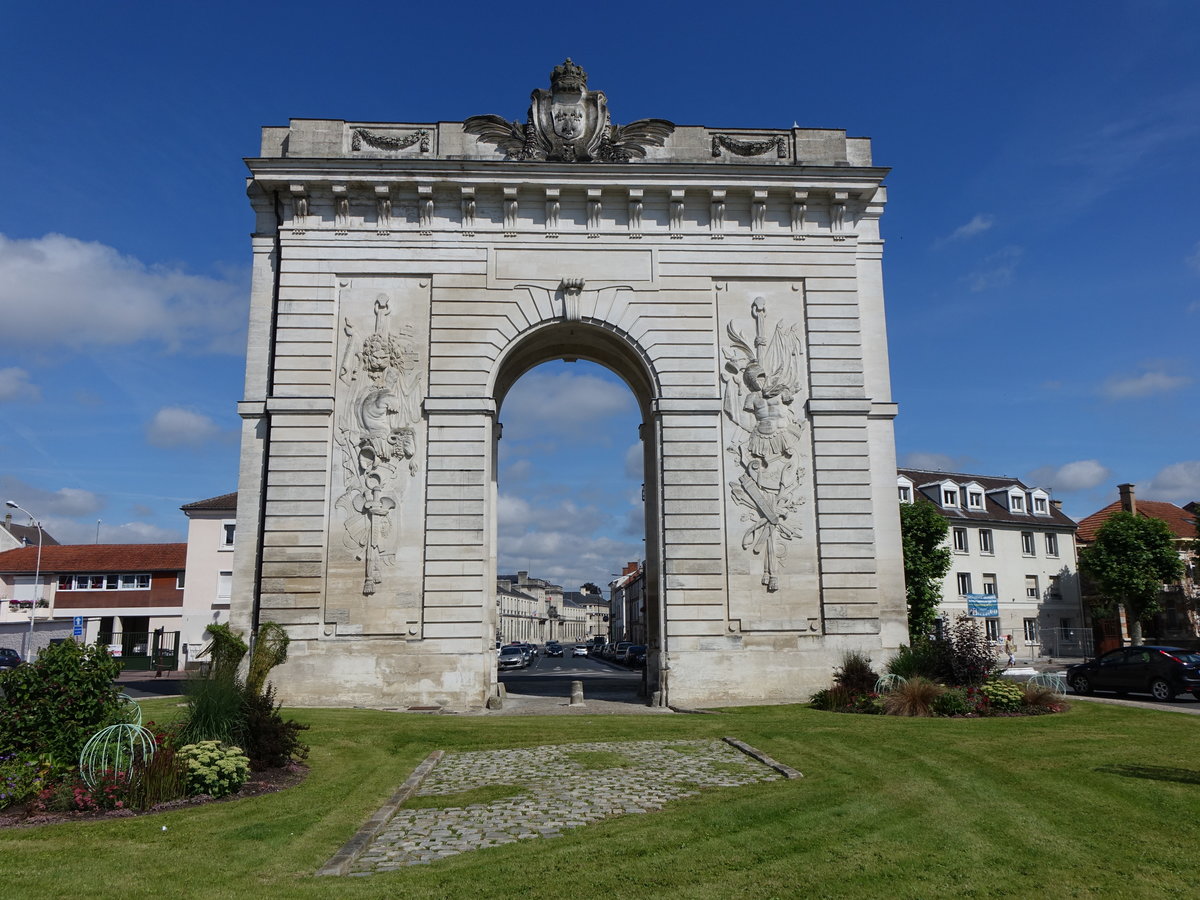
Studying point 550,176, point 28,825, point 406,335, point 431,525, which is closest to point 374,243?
point 406,335

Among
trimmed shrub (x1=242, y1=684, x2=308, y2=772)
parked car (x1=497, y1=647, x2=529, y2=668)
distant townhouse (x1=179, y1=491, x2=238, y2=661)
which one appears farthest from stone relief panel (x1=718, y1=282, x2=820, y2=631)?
distant townhouse (x1=179, y1=491, x2=238, y2=661)

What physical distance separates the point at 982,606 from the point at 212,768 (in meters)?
46.6

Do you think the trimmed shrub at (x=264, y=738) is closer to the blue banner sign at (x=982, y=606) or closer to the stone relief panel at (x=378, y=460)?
the stone relief panel at (x=378, y=460)

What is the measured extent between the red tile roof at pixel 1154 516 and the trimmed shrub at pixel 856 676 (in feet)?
143

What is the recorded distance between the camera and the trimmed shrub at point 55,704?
1005 cm

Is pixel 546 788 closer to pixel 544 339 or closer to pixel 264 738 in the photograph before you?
pixel 264 738

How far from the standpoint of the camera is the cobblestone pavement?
319 inches

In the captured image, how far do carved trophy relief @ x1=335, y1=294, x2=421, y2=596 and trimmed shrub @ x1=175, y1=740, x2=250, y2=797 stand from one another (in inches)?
424

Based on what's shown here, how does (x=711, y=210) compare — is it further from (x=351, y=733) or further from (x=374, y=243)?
(x=351, y=733)

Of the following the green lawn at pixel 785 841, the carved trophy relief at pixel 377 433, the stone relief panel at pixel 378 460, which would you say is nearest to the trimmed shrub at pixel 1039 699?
the green lawn at pixel 785 841

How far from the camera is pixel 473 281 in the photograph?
22875mm

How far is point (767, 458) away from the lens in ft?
73.4

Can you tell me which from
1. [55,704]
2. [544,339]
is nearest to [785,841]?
[55,704]

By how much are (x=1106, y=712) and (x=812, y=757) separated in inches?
351
